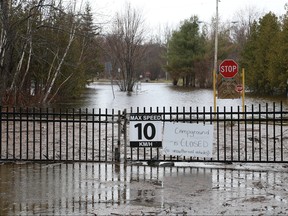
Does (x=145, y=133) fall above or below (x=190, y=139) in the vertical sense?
above

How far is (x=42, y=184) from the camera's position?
9047 millimetres

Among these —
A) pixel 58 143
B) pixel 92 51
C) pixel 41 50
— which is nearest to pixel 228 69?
pixel 58 143

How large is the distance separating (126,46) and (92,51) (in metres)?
17.4

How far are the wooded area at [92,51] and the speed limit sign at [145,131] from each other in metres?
5.28

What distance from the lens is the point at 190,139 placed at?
1103cm

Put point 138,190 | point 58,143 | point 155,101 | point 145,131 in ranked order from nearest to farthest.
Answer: point 138,190 → point 145,131 → point 58,143 → point 155,101

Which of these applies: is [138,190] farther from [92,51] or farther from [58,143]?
[92,51]

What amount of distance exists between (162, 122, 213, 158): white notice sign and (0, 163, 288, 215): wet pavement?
411mm

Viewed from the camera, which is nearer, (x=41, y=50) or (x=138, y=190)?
(x=138, y=190)

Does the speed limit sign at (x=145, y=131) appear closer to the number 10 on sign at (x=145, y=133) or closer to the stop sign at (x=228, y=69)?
the number 10 on sign at (x=145, y=133)

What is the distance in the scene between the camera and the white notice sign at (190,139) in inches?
433

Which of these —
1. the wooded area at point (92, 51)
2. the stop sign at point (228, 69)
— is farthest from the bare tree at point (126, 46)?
the stop sign at point (228, 69)

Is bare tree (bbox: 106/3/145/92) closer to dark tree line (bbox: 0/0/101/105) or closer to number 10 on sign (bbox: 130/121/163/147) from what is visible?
dark tree line (bbox: 0/0/101/105)

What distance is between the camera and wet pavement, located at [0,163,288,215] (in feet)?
24.5
